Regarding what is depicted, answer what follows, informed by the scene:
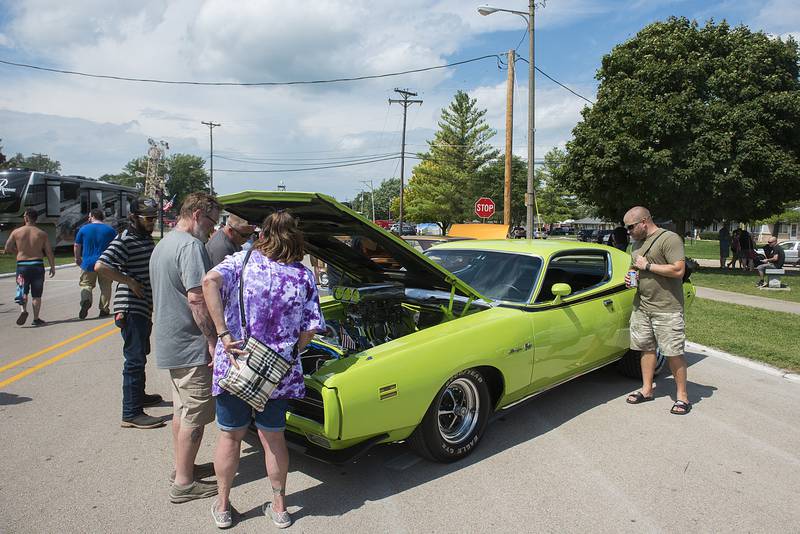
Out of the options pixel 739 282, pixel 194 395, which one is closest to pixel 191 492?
pixel 194 395

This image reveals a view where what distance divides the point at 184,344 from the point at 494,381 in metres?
2.11

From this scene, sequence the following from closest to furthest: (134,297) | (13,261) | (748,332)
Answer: (134,297) < (748,332) < (13,261)

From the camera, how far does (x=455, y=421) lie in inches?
148

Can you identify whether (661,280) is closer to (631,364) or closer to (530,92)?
(631,364)

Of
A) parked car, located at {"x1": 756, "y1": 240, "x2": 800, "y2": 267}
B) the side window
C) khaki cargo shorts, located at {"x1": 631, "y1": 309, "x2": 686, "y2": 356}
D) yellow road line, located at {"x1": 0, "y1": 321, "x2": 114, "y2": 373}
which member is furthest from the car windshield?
parked car, located at {"x1": 756, "y1": 240, "x2": 800, "y2": 267}

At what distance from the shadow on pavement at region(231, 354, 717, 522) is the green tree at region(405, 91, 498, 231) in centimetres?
4611

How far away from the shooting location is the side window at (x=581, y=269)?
5.15m

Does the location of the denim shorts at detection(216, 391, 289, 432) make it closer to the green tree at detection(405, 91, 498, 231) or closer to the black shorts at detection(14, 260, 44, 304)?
the black shorts at detection(14, 260, 44, 304)

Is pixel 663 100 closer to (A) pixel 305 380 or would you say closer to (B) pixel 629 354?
(B) pixel 629 354

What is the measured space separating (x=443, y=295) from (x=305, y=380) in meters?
1.60

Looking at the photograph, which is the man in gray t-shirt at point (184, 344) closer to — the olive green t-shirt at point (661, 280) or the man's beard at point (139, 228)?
the man's beard at point (139, 228)

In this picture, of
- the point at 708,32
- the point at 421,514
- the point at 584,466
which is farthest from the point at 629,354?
the point at 708,32

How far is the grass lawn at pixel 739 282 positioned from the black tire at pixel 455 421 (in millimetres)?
11042

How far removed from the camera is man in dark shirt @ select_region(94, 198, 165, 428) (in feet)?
13.4
